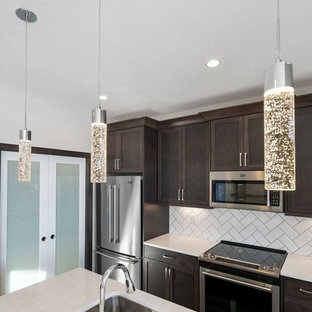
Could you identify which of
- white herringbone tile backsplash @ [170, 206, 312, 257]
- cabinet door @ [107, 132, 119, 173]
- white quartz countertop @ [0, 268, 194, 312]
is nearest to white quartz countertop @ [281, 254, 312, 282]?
white herringbone tile backsplash @ [170, 206, 312, 257]

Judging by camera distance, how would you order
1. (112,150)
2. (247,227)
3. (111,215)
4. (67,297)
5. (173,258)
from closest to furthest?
(67,297) < (173,258) < (247,227) < (111,215) < (112,150)

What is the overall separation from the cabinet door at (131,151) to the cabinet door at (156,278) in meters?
1.18

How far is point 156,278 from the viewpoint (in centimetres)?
279

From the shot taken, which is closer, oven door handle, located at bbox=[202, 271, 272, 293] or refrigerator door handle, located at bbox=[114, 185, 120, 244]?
oven door handle, located at bbox=[202, 271, 272, 293]

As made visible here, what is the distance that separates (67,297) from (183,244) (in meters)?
1.56

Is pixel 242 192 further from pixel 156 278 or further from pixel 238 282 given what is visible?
pixel 156 278

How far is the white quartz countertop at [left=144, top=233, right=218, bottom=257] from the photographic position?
8.55ft

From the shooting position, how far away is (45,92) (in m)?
2.67

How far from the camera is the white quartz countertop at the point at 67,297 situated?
1.48 meters

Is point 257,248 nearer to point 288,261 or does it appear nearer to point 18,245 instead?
point 288,261

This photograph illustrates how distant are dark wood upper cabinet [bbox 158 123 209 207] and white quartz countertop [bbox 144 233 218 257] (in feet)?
1.59

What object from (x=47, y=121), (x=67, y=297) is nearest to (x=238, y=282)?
(x=67, y=297)

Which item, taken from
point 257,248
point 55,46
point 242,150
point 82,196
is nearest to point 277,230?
point 257,248

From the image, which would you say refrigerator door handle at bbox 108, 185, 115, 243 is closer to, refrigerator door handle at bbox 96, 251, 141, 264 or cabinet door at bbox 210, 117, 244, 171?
refrigerator door handle at bbox 96, 251, 141, 264
